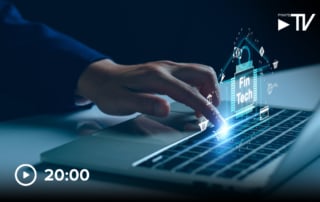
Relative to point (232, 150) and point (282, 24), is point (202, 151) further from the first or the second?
point (282, 24)

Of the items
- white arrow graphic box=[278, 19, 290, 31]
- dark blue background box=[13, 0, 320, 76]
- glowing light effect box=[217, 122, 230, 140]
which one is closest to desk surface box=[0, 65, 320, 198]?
glowing light effect box=[217, 122, 230, 140]

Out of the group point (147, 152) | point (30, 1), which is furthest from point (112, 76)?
point (30, 1)

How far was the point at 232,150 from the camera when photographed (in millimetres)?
717

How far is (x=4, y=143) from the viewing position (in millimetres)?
842

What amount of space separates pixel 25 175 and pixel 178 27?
1.21 m

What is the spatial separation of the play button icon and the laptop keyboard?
4.9 inches

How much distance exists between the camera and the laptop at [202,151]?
2.06 ft

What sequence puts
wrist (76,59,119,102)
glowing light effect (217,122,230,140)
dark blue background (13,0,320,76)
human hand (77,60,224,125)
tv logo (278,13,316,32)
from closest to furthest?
1. glowing light effect (217,122,230,140)
2. human hand (77,60,224,125)
3. wrist (76,59,119,102)
4. dark blue background (13,0,320,76)
5. tv logo (278,13,316,32)

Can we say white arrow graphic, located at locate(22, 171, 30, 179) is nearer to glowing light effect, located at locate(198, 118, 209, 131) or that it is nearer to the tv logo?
glowing light effect, located at locate(198, 118, 209, 131)

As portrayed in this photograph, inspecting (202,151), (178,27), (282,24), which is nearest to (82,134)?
(202,151)

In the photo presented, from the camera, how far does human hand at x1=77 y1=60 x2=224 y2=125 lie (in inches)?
36.0

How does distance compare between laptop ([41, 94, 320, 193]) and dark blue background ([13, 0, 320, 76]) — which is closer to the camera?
laptop ([41, 94, 320, 193])

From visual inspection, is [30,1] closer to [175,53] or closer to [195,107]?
[175,53]

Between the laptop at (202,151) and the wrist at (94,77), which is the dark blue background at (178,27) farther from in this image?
the laptop at (202,151)
